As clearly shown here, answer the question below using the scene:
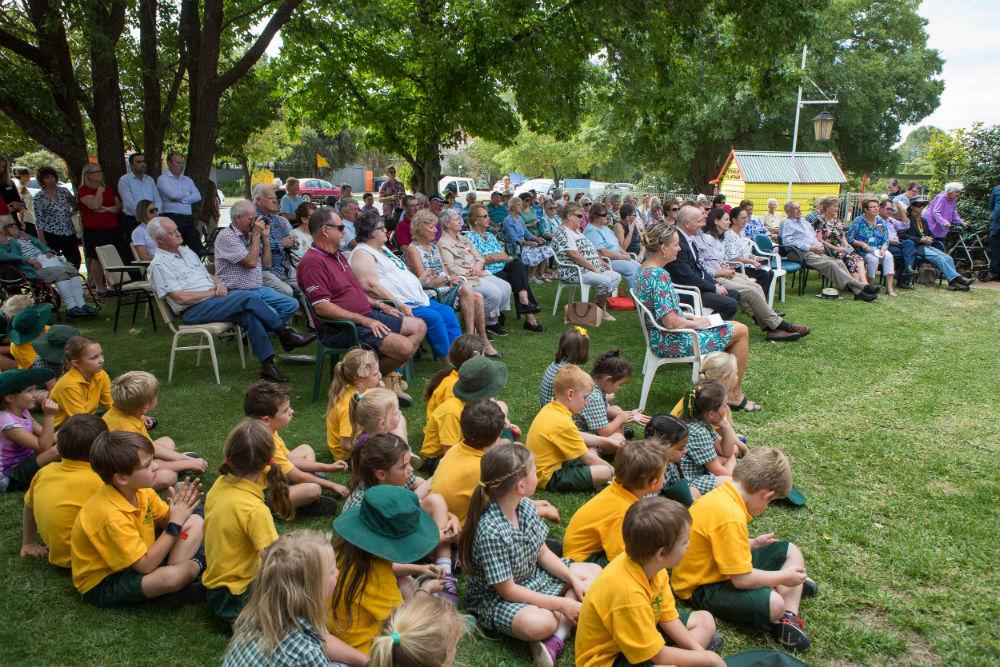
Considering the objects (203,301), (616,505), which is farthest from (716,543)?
(203,301)

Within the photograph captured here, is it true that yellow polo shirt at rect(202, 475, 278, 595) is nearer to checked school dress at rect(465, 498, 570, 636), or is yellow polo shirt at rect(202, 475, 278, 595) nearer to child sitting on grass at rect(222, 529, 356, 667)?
child sitting on grass at rect(222, 529, 356, 667)

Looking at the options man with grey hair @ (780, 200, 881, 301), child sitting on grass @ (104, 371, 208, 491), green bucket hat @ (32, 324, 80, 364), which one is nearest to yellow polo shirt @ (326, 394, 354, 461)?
child sitting on grass @ (104, 371, 208, 491)

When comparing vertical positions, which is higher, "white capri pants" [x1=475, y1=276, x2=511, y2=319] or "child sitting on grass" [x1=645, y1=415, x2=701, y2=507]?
"white capri pants" [x1=475, y1=276, x2=511, y2=319]

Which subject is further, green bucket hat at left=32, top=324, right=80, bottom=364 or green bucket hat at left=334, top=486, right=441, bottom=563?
green bucket hat at left=32, top=324, right=80, bottom=364

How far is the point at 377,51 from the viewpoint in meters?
12.1

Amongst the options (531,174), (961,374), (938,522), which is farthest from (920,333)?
(531,174)

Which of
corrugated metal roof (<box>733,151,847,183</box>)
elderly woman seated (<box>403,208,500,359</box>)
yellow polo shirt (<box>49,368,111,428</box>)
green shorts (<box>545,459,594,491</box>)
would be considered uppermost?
corrugated metal roof (<box>733,151,847,183</box>)

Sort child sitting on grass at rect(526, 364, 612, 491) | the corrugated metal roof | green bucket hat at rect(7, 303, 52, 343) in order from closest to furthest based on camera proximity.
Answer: child sitting on grass at rect(526, 364, 612, 491) < green bucket hat at rect(7, 303, 52, 343) < the corrugated metal roof

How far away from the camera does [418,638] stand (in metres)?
1.84

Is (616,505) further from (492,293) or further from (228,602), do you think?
(492,293)

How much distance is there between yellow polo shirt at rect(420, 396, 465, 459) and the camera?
13.3 ft

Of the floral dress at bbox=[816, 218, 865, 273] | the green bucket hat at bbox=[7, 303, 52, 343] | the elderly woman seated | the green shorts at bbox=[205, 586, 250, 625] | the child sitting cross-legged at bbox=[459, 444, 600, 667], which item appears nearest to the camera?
Answer: the child sitting cross-legged at bbox=[459, 444, 600, 667]

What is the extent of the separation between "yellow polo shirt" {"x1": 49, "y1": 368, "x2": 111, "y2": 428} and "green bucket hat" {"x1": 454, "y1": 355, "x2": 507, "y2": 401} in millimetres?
2328

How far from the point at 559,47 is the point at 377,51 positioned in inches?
134
